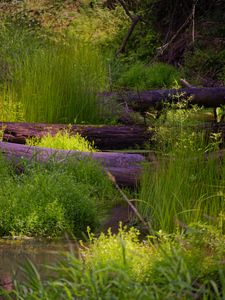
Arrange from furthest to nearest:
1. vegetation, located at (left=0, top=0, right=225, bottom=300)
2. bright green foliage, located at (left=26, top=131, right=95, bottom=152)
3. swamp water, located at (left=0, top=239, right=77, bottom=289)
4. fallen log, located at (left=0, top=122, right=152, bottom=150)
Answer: fallen log, located at (left=0, top=122, right=152, bottom=150)
bright green foliage, located at (left=26, top=131, right=95, bottom=152)
swamp water, located at (left=0, top=239, right=77, bottom=289)
vegetation, located at (left=0, top=0, right=225, bottom=300)

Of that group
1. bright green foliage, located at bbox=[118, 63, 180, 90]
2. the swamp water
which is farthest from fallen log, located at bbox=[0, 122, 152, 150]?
bright green foliage, located at bbox=[118, 63, 180, 90]

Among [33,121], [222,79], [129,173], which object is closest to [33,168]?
[129,173]

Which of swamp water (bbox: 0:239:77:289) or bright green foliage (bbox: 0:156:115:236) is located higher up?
bright green foliage (bbox: 0:156:115:236)

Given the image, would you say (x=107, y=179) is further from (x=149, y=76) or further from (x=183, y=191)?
(x=149, y=76)

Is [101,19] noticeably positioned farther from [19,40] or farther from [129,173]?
[129,173]

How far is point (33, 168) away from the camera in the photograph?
910 centimetres

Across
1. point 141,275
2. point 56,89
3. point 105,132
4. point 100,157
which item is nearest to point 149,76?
point 56,89

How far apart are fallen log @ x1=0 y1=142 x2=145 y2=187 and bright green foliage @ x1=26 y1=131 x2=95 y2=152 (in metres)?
0.69

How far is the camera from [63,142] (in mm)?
10844

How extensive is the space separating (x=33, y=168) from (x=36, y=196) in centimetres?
122

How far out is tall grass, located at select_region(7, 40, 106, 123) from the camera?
497 inches

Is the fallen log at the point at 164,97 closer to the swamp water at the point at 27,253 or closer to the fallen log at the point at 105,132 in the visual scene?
the fallen log at the point at 105,132

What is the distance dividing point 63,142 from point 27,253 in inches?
157

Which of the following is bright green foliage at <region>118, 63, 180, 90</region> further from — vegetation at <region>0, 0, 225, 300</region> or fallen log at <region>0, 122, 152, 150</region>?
fallen log at <region>0, 122, 152, 150</region>
